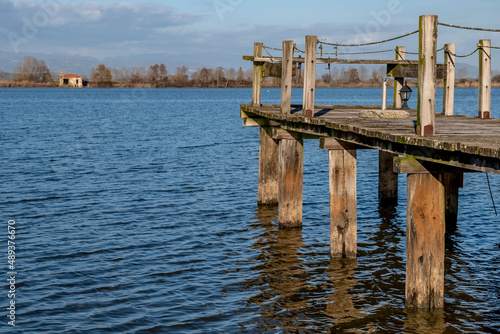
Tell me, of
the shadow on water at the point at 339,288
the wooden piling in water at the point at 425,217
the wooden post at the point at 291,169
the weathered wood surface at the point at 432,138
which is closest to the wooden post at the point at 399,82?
the weathered wood surface at the point at 432,138

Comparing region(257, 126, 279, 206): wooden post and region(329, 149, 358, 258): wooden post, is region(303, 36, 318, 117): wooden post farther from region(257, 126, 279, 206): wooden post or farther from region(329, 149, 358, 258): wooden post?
region(257, 126, 279, 206): wooden post

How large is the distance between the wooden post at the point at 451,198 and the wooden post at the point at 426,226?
510cm

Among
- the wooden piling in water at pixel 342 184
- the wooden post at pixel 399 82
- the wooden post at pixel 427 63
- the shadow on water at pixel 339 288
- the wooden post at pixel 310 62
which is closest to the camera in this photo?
the wooden post at pixel 427 63

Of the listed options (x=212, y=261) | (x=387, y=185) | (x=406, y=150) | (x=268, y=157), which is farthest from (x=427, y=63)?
(x=387, y=185)

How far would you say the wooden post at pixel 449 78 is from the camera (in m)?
13.5

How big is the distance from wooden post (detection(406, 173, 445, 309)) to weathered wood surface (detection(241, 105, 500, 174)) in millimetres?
507

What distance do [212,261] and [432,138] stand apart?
6.00m

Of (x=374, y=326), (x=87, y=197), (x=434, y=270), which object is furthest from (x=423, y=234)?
(x=87, y=197)

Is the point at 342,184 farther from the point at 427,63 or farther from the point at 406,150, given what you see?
the point at 427,63

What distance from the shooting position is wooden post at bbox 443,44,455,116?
531 inches

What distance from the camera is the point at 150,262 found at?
12859 mm

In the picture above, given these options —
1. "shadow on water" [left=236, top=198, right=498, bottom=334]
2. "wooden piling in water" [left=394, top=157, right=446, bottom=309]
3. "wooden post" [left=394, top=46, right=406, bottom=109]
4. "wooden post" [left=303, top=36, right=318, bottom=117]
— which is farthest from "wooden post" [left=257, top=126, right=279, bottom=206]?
"wooden piling in water" [left=394, top=157, right=446, bottom=309]

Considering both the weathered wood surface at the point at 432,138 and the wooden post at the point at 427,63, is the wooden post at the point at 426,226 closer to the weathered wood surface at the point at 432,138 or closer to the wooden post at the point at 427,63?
the weathered wood surface at the point at 432,138

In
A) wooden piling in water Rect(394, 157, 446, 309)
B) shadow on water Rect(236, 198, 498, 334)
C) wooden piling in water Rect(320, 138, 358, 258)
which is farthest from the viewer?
wooden piling in water Rect(320, 138, 358, 258)
